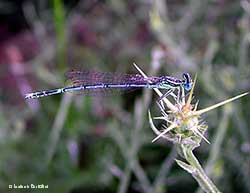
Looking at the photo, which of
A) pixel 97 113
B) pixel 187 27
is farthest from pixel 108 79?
pixel 187 27

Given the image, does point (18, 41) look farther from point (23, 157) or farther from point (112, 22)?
point (23, 157)

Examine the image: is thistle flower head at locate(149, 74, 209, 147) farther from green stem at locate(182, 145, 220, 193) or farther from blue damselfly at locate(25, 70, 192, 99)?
blue damselfly at locate(25, 70, 192, 99)

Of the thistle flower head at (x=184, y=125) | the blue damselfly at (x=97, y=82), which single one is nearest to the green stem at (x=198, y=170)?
the thistle flower head at (x=184, y=125)

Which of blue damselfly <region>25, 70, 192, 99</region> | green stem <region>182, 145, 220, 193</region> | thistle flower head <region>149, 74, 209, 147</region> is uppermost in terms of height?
blue damselfly <region>25, 70, 192, 99</region>

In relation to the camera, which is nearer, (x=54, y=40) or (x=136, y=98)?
(x=136, y=98)

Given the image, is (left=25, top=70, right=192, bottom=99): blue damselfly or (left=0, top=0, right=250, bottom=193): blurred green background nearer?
(left=25, top=70, right=192, bottom=99): blue damselfly

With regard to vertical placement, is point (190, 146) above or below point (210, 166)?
below

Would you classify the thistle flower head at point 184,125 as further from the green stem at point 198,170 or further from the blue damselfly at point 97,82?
the blue damselfly at point 97,82

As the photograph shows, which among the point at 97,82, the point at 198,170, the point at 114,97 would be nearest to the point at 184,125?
the point at 198,170

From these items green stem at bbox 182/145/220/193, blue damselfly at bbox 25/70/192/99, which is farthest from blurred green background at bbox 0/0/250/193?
green stem at bbox 182/145/220/193
